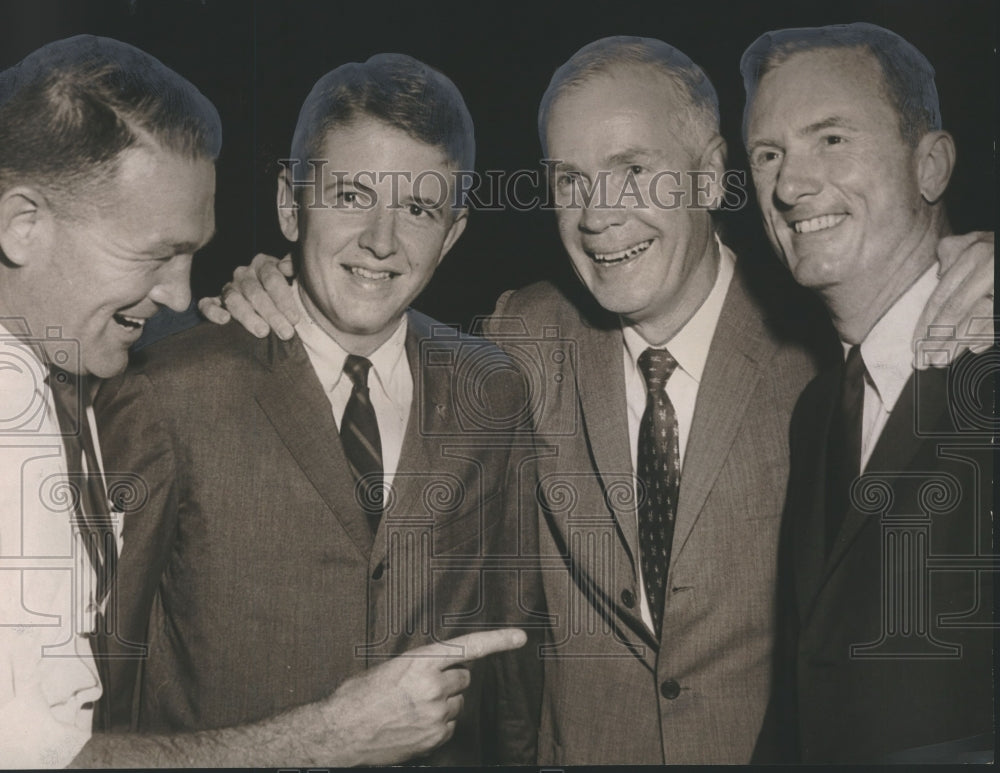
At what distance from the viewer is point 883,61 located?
3309 mm

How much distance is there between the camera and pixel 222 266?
3.33 metres

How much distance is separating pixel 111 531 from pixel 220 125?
112cm

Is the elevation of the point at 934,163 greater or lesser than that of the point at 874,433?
greater

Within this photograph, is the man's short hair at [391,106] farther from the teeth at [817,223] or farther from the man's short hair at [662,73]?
the teeth at [817,223]

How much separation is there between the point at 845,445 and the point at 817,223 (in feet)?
1.95

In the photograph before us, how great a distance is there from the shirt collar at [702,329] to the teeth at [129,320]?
1.40 m

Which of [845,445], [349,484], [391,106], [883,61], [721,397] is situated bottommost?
[349,484]

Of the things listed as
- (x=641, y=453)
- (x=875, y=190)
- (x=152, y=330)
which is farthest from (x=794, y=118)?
(x=152, y=330)

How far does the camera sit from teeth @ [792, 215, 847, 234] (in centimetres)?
326

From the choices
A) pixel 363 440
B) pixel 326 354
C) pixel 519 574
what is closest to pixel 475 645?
pixel 519 574

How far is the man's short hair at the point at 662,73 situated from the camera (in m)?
3.28

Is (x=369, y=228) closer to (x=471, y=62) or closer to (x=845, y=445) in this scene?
(x=471, y=62)
